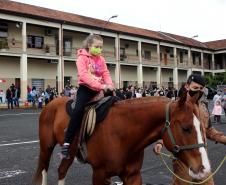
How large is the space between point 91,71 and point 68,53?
38.3 metres

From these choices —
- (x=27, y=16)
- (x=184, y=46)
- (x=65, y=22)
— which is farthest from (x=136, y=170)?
(x=184, y=46)

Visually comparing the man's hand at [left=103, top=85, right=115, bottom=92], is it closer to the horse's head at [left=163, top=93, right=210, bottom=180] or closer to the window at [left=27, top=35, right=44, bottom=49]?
the horse's head at [left=163, top=93, right=210, bottom=180]

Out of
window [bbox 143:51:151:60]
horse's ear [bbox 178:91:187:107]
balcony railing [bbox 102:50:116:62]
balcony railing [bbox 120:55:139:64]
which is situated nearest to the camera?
horse's ear [bbox 178:91:187:107]

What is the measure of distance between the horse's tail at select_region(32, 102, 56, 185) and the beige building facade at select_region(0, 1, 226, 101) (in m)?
30.5

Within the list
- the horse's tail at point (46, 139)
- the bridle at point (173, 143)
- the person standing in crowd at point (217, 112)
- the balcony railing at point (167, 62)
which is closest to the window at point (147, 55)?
the balcony railing at point (167, 62)

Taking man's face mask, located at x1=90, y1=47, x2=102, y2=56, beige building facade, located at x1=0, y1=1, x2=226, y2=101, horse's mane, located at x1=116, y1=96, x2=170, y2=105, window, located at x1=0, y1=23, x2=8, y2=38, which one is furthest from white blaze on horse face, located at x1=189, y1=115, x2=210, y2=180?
window, located at x1=0, y1=23, x2=8, y2=38

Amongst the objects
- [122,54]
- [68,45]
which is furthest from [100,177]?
[122,54]

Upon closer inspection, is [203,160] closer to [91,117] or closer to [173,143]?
[173,143]

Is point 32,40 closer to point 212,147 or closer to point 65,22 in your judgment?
point 65,22

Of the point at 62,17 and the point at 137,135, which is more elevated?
the point at 62,17

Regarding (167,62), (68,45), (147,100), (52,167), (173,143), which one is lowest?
(52,167)

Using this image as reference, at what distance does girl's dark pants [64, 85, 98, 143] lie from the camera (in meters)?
4.34

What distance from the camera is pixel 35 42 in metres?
39.6

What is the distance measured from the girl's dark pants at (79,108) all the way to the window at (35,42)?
35.6 m
